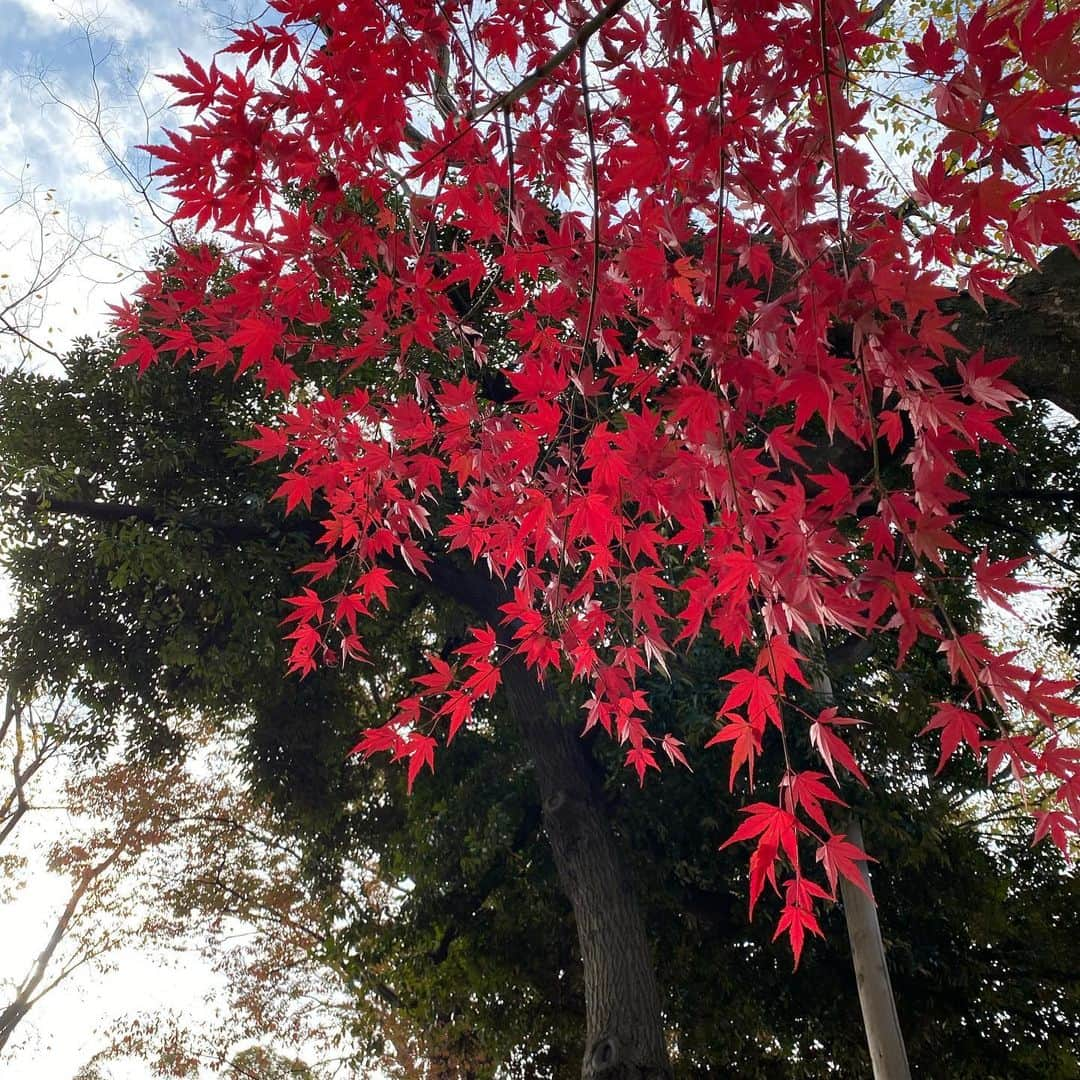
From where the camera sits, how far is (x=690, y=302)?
146 centimetres

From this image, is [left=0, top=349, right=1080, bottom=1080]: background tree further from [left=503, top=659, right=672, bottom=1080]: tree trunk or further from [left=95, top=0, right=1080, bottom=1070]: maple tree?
[left=95, top=0, right=1080, bottom=1070]: maple tree

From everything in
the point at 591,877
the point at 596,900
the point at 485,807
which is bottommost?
the point at 596,900

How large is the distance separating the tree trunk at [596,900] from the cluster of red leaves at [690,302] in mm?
2567

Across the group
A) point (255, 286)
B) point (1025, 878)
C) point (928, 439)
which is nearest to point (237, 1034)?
point (1025, 878)

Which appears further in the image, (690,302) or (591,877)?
(591,877)

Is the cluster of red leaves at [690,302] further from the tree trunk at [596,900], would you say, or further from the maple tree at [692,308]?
the tree trunk at [596,900]

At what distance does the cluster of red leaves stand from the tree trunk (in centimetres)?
257

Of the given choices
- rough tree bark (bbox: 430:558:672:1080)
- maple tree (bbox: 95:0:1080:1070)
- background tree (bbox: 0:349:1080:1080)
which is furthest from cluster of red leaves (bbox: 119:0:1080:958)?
background tree (bbox: 0:349:1080:1080)

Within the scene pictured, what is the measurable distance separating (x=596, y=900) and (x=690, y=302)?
3.74 meters

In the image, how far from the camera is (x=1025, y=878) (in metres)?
5.49

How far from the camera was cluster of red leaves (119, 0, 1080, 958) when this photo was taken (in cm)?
121

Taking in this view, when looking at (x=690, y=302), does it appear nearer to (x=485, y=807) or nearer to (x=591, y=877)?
(x=591, y=877)

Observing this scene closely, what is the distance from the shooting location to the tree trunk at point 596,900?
3.71 m

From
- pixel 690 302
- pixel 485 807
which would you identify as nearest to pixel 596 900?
pixel 485 807
